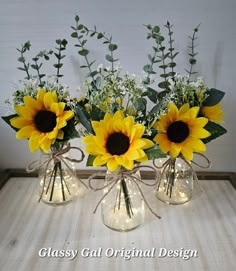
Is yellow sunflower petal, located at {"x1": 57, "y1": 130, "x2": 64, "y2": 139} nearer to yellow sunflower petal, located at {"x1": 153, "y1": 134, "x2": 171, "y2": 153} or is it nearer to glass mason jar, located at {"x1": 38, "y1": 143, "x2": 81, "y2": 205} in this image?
glass mason jar, located at {"x1": 38, "y1": 143, "x2": 81, "y2": 205}

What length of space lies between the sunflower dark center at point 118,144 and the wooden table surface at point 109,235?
23 cm

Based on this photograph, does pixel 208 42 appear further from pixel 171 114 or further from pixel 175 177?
pixel 175 177

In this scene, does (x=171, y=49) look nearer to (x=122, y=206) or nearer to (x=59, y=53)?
(x=59, y=53)

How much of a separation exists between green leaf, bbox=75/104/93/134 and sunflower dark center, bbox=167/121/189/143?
19 centimetres

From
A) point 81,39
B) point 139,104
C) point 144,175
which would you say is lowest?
point 144,175

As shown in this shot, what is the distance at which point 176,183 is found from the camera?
0.81 m

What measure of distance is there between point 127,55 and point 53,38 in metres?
0.23

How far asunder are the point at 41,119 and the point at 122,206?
293 millimetres

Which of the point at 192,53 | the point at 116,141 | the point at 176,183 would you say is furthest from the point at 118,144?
the point at 192,53

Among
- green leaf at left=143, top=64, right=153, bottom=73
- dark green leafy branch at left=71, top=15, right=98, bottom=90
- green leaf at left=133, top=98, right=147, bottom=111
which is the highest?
dark green leafy branch at left=71, top=15, right=98, bottom=90

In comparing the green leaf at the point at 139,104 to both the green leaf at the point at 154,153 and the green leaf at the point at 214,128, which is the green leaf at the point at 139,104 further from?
the green leaf at the point at 214,128

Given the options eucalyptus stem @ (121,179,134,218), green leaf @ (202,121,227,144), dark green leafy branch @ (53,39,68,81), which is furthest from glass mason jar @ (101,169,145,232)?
dark green leafy branch @ (53,39,68,81)

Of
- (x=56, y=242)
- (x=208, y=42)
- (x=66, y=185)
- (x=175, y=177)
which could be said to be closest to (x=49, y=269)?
(x=56, y=242)

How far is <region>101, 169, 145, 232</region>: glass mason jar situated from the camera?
688 millimetres
